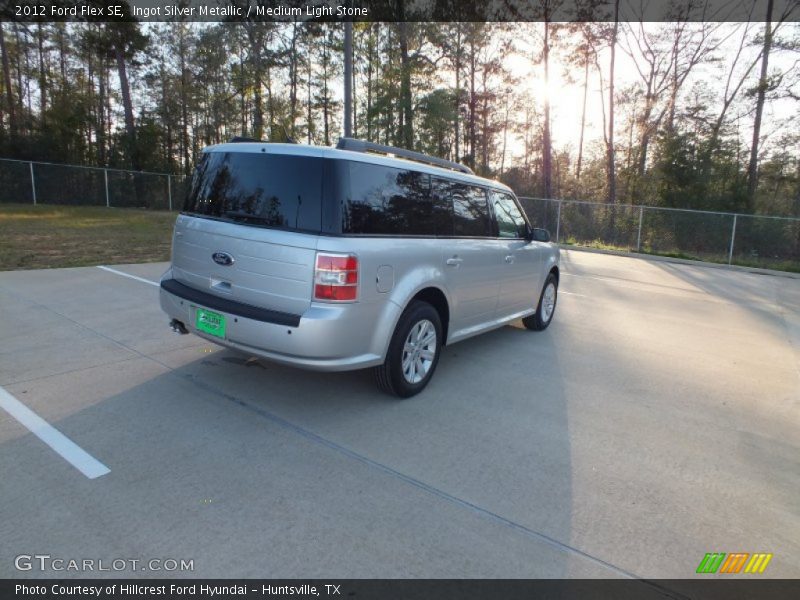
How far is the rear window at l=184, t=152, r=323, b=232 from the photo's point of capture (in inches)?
142

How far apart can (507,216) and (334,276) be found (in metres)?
2.98

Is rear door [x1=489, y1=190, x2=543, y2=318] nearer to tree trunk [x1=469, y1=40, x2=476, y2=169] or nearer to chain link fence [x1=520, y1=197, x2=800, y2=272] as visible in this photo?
chain link fence [x1=520, y1=197, x2=800, y2=272]

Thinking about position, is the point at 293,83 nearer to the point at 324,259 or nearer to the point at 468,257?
the point at 468,257

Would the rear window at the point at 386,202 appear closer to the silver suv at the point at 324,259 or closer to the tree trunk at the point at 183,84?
the silver suv at the point at 324,259

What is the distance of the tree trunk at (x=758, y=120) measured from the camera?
21000 millimetres

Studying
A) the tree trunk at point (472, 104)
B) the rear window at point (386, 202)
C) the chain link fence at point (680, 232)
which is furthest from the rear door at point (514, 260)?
the tree trunk at point (472, 104)

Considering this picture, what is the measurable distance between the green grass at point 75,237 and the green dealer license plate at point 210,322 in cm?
719

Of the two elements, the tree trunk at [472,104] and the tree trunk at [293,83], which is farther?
the tree trunk at [293,83]

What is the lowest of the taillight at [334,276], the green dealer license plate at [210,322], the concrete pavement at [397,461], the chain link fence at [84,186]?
the concrete pavement at [397,461]

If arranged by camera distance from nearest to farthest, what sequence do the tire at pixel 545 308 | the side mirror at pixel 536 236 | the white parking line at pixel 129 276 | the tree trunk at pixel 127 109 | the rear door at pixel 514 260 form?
the rear door at pixel 514 260
the side mirror at pixel 536 236
the tire at pixel 545 308
the white parking line at pixel 129 276
the tree trunk at pixel 127 109

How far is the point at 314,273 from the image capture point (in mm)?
3498

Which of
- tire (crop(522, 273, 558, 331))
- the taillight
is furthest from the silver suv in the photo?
tire (crop(522, 273, 558, 331))

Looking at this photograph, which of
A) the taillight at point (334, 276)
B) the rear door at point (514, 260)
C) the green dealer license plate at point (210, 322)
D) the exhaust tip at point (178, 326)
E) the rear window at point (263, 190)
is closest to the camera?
the taillight at point (334, 276)

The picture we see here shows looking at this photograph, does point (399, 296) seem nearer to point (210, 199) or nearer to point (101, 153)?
point (210, 199)
